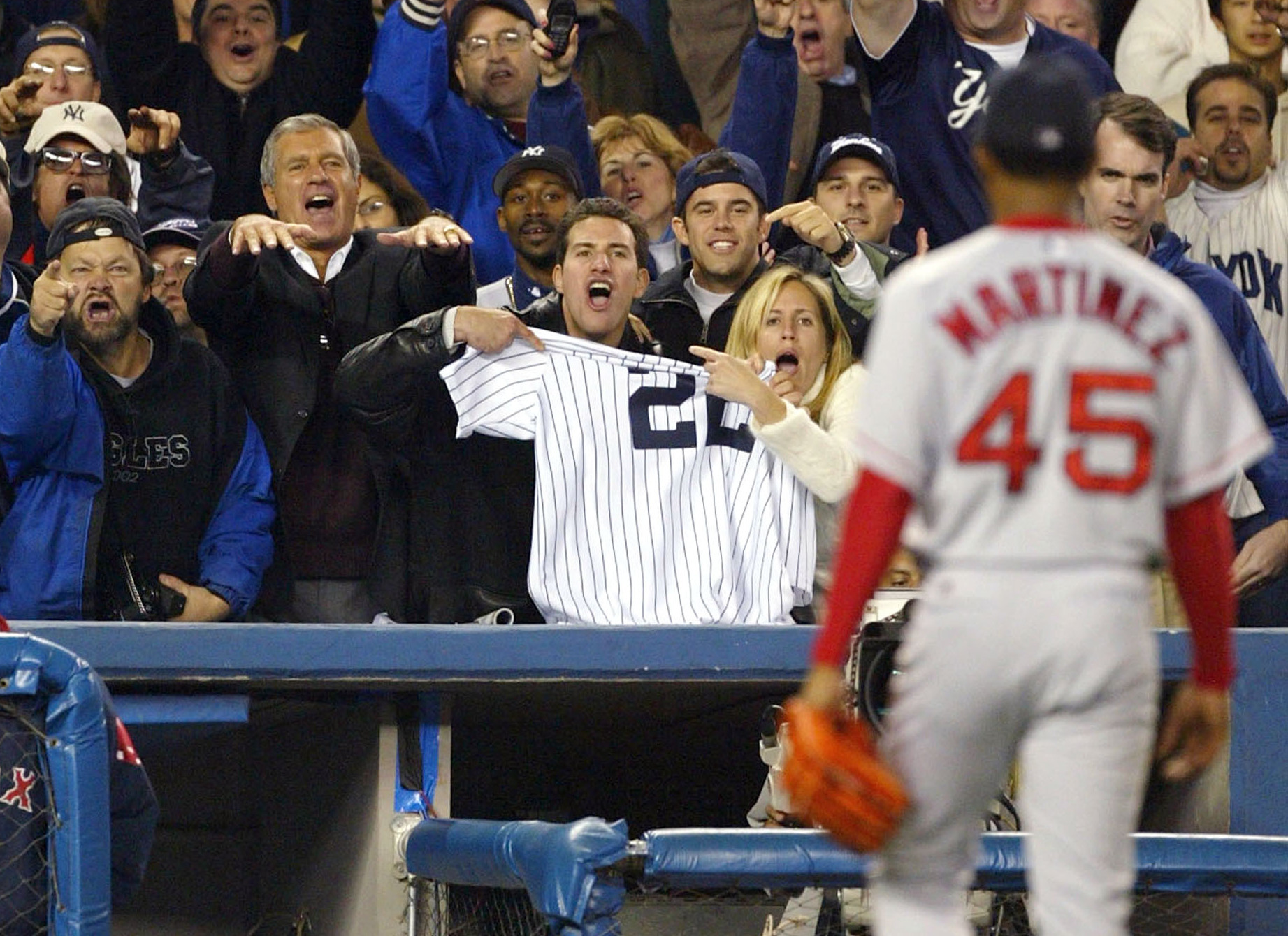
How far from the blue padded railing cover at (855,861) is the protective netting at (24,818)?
48.9 inches

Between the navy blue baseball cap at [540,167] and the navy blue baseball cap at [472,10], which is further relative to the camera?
the navy blue baseball cap at [472,10]

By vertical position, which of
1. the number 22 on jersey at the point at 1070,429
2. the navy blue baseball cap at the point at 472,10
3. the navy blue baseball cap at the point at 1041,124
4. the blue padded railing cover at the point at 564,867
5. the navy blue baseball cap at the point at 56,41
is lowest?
the blue padded railing cover at the point at 564,867

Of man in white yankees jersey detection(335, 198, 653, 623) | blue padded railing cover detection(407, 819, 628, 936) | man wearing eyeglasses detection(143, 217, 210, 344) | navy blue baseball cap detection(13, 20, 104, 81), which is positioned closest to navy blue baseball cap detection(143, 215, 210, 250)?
man wearing eyeglasses detection(143, 217, 210, 344)

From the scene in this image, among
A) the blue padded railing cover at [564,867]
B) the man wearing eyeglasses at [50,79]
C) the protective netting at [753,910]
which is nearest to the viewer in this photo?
the blue padded railing cover at [564,867]

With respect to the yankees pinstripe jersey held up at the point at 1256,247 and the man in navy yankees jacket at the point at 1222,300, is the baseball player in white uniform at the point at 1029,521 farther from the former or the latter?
the yankees pinstripe jersey held up at the point at 1256,247

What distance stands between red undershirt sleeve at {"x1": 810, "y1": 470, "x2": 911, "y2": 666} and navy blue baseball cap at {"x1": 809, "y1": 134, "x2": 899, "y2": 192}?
389cm

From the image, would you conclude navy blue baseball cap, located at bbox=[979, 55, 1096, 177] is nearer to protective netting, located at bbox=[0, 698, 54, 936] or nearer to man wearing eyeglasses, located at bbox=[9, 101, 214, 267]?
protective netting, located at bbox=[0, 698, 54, 936]

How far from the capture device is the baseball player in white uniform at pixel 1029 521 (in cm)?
253

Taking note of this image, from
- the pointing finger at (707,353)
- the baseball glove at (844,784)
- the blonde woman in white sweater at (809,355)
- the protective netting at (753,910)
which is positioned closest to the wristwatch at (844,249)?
the blonde woman in white sweater at (809,355)

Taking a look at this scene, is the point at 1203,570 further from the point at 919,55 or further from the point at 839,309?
the point at 919,55

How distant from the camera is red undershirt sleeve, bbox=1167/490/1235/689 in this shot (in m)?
2.66

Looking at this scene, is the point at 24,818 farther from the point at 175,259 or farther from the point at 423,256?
the point at 175,259

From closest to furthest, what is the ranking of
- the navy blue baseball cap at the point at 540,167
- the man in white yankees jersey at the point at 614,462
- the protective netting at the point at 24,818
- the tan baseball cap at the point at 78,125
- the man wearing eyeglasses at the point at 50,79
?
the protective netting at the point at 24,818, the man in white yankees jersey at the point at 614,462, the tan baseball cap at the point at 78,125, the navy blue baseball cap at the point at 540,167, the man wearing eyeglasses at the point at 50,79

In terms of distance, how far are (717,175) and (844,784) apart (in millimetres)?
3668
